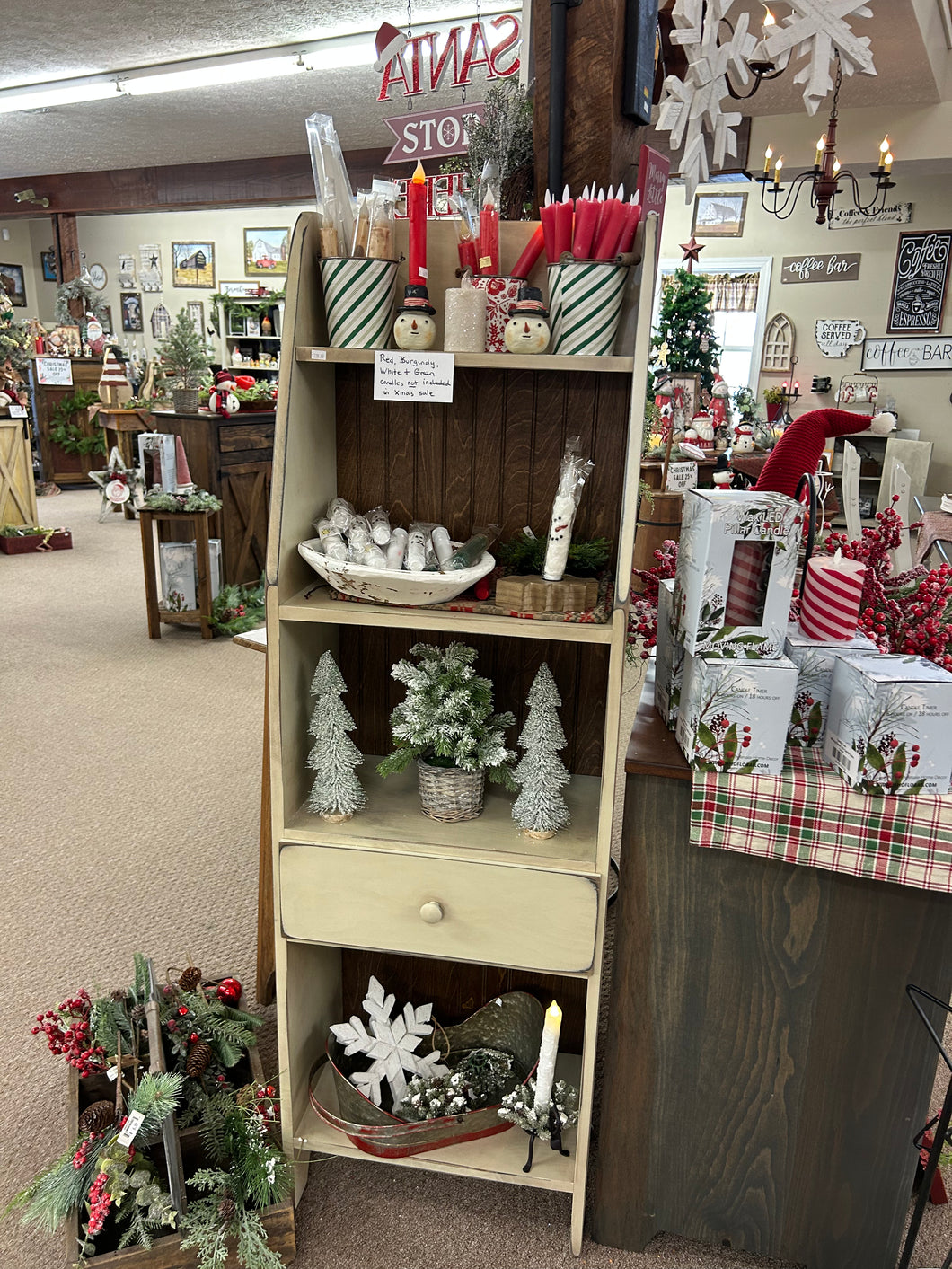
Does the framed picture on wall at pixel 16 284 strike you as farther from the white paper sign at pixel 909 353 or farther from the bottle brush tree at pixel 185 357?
the white paper sign at pixel 909 353

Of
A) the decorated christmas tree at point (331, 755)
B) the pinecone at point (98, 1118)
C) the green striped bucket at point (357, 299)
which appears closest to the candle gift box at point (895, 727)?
the decorated christmas tree at point (331, 755)

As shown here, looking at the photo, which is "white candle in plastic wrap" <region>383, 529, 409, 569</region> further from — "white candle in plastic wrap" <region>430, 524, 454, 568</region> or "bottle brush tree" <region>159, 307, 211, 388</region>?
"bottle brush tree" <region>159, 307, 211, 388</region>

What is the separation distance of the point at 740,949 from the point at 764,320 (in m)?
7.93

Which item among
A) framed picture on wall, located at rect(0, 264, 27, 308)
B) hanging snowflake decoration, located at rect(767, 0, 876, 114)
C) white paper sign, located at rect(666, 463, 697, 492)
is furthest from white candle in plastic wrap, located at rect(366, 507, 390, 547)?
framed picture on wall, located at rect(0, 264, 27, 308)

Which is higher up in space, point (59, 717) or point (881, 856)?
point (881, 856)

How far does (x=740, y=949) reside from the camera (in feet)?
5.00

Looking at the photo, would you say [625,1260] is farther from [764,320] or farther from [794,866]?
[764,320]

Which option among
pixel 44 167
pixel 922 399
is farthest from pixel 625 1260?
pixel 44 167

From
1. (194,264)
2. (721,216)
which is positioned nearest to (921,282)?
(721,216)

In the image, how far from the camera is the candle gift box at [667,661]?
158 centimetres

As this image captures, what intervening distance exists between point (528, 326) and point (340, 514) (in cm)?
45

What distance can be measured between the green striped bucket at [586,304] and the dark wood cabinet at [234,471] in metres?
4.28

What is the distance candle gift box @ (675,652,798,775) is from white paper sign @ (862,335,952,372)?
7.47 m

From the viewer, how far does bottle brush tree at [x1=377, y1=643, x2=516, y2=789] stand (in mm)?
1586
